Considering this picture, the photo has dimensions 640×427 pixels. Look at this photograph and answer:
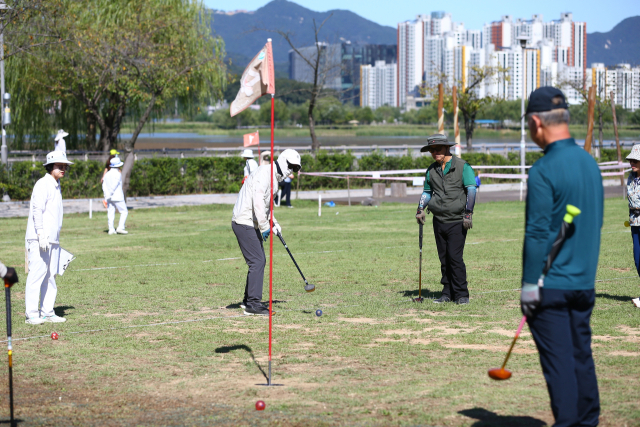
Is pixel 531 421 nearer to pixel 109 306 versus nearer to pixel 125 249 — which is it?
pixel 109 306

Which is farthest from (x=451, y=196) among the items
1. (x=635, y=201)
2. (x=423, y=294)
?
(x=635, y=201)

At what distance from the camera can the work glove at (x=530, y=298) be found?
4020 millimetres

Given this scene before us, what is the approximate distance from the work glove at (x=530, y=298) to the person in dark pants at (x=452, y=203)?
16.3 ft

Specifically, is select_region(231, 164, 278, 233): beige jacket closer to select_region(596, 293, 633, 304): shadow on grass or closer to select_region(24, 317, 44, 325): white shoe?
select_region(24, 317, 44, 325): white shoe

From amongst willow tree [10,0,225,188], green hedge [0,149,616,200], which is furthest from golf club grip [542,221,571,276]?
green hedge [0,149,616,200]

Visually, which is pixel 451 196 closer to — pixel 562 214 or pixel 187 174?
pixel 562 214

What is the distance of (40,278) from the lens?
8.44m

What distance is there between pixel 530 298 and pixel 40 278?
242 inches

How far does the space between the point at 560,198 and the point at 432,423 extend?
6.00ft

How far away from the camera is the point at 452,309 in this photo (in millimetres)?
8953

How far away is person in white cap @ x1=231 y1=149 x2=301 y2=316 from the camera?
8.52 meters

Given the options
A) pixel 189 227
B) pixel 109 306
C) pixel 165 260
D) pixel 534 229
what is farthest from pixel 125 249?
pixel 534 229

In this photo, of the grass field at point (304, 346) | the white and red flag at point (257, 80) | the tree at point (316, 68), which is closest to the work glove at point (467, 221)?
the grass field at point (304, 346)

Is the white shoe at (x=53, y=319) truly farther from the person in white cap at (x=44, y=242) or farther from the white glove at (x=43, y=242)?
the white glove at (x=43, y=242)
